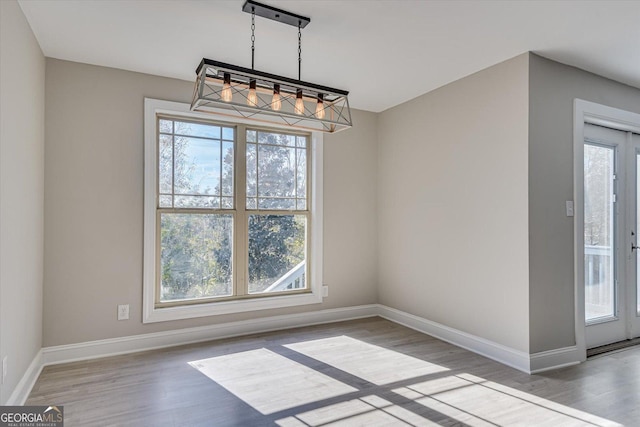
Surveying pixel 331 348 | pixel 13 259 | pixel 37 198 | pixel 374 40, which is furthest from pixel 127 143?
pixel 331 348

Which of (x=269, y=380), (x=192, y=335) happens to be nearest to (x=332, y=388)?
(x=269, y=380)

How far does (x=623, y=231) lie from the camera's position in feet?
12.4

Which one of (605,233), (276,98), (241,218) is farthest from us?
(241,218)

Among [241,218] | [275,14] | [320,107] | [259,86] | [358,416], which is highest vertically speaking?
[275,14]

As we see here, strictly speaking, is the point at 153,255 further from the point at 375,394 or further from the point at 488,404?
the point at 488,404

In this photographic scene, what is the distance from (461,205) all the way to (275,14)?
244 cm

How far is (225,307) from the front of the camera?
3.92 metres

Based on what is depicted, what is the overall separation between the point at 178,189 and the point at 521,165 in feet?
10.5

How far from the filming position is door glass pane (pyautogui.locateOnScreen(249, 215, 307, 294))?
421 cm

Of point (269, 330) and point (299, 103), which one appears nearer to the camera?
point (299, 103)

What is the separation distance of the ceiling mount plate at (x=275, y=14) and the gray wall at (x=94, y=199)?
63.0 inches

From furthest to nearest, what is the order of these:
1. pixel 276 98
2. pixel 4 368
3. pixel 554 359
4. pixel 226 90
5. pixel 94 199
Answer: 1. pixel 94 199
2. pixel 554 359
3. pixel 276 98
4. pixel 226 90
5. pixel 4 368

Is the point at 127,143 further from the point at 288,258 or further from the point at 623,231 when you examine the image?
the point at 623,231

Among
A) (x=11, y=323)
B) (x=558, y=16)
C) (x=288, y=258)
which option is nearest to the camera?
(x=11, y=323)
